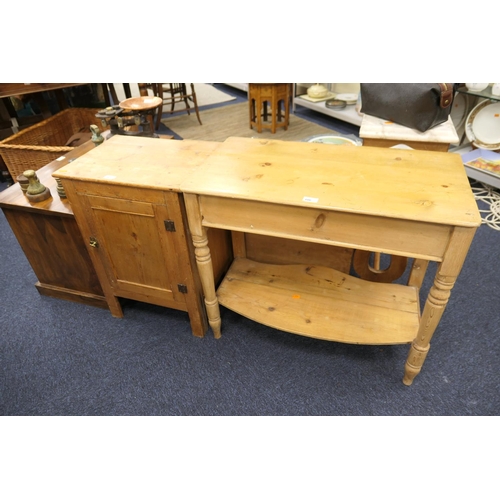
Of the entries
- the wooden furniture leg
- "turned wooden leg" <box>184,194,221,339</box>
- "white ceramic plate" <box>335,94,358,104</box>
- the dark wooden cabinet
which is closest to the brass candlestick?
the dark wooden cabinet

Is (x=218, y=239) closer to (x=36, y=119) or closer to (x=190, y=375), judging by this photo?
(x=190, y=375)

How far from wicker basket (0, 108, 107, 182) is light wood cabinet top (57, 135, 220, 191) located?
925mm

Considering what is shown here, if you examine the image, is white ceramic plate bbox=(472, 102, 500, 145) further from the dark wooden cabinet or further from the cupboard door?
the dark wooden cabinet

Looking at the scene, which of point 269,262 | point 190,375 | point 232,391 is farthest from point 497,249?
point 190,375

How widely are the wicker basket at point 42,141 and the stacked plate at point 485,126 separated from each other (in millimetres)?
2896

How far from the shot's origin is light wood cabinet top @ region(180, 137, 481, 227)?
1.02m

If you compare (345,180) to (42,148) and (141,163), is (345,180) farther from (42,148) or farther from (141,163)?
(42,148)

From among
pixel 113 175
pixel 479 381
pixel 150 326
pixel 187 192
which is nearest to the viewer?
pixel 187 192

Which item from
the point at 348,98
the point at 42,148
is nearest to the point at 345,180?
the point at 42,148

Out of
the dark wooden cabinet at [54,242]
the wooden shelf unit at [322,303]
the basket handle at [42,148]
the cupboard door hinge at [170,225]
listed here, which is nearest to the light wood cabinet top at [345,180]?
the cupboard door hinge at [170,225]

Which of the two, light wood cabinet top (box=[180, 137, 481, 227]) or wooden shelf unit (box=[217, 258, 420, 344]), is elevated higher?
light wood cabinet top (box=[180, 137, 481, 227])

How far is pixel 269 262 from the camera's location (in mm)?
1818

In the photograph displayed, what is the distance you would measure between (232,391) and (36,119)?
3015 millimetres

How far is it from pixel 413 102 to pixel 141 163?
1.69 m
